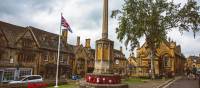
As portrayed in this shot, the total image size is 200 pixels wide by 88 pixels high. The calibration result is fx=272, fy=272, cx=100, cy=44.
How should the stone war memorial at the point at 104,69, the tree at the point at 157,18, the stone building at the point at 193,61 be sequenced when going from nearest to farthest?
the stone war memorial at the point at 104,69 → the tree at the point at 157,18 → the stone building at the point at 193,61

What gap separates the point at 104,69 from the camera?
2353 cm

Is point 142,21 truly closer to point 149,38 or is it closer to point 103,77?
point 149,38

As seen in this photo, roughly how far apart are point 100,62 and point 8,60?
28482 millimetres

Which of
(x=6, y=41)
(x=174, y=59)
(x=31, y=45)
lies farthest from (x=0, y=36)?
(x=174, y=59)

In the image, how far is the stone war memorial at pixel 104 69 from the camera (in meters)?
22.1

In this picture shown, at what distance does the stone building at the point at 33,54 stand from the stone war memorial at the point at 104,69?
27254 millimetres

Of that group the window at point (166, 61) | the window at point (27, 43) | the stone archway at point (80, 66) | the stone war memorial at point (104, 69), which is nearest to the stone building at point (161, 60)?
the window at point (166, 61)

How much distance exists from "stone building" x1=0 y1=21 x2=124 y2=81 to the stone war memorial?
2725 cm

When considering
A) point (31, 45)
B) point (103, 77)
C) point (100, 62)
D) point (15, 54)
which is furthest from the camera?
point (31, 45)

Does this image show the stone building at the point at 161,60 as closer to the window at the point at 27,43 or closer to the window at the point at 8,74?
the window at the point at 27,43

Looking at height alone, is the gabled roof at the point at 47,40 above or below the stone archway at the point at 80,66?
above

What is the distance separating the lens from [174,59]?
72.4 m

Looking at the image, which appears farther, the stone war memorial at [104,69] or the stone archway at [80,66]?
the stone archway at [80,66]

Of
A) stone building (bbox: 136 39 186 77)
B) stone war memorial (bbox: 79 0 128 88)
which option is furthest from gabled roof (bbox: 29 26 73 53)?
stone war memorial (bbox: 79 0 128 88)
